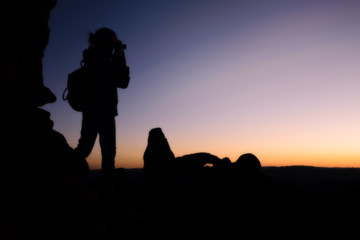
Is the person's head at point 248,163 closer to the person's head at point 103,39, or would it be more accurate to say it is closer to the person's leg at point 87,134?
the person's leg at point 87,134

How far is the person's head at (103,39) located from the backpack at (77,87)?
44 cm

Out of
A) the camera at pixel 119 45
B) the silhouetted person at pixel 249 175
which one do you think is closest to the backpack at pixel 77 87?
the camera at pixel 119 45

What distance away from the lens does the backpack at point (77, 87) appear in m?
4.02

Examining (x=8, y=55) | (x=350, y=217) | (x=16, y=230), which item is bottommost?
(x=350, y=217)

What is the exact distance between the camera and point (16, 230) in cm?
263

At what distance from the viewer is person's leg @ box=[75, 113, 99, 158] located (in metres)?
4.00

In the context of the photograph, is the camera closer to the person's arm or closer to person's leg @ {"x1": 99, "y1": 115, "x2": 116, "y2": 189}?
the person's arm

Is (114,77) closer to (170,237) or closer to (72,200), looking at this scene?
(72,200)

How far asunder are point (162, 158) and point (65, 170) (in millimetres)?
19556

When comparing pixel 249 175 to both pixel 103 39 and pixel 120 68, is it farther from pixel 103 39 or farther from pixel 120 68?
pixel 103 39

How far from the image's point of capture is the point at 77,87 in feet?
13.2

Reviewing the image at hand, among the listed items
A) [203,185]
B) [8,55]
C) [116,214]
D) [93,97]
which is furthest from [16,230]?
[203,185]

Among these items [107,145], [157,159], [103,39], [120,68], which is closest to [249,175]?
[157,159]

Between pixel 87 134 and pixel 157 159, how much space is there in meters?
20.2
